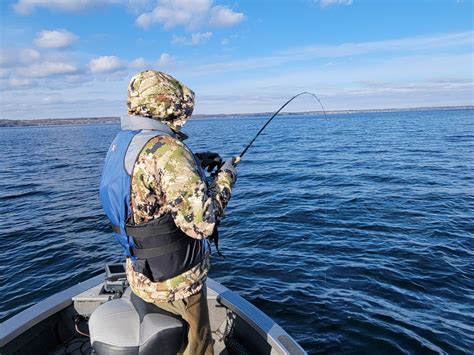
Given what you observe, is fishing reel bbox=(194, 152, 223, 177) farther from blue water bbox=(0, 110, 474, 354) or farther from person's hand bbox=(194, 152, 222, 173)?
blue water bbox=(0, 110, 474, 354)

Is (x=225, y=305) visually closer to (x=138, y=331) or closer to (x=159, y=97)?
(x=138, y=331)

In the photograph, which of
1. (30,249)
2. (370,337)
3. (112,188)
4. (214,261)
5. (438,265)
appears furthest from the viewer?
(30,249)

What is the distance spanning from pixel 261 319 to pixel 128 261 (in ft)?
6.39

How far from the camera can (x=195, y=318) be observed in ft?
10.4

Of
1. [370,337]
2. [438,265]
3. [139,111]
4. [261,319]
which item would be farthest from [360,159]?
[139,111]

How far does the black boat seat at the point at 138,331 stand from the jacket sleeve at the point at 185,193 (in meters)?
0.81

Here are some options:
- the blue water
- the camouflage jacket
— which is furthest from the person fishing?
the blue water

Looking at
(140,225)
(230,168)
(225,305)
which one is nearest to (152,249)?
(140,225)

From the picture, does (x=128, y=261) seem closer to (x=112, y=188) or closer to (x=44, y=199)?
(x=112, y=188)

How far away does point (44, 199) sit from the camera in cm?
1777

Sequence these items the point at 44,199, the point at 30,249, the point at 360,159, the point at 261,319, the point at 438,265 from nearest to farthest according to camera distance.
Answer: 1. the point at 261,319
2. the point at 438,265
3. the point at 30,249
4. the point at 44,199
5. the point at 360,159

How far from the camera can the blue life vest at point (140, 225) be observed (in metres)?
2.81

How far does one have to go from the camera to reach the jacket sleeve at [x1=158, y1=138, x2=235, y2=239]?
2.62 metres

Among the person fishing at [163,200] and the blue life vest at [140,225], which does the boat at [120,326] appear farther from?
the blue life vest at [140,225]
